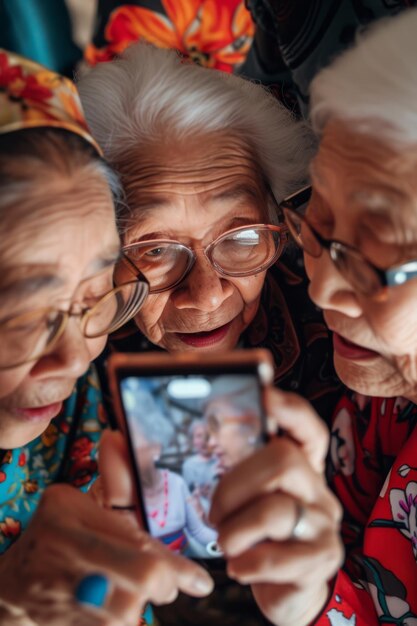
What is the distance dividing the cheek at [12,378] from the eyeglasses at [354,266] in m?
0.60

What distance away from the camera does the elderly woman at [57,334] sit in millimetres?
921

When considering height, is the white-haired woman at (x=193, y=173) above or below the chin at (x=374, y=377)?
above

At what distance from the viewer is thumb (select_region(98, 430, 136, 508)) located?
39.8 inches

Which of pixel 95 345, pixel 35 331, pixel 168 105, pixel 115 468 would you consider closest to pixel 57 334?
pixel 35 331

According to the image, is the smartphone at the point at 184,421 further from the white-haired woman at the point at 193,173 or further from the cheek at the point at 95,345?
the white-haired woman at the point at 193,173

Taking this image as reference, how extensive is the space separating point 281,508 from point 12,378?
0.58 meters

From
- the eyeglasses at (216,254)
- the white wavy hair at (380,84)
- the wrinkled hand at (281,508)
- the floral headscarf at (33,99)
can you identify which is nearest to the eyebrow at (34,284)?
the floral headscarf at (33,99)

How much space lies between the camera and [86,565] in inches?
35.9

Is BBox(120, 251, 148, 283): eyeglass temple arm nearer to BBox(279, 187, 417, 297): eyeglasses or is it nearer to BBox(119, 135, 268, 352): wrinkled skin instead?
BBox(119, 135, 268, 352): wrinkled skin

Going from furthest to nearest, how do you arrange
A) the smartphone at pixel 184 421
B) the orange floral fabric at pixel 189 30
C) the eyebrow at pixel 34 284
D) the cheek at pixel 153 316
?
the orange floral fabric at pixel 189 30 < the cheek at pixel 153 316 < the eyebrow at pixel 34 284 < the smartphone at pixel 184 421

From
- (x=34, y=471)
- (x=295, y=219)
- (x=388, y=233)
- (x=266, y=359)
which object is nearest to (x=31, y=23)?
(x=295, y=219)

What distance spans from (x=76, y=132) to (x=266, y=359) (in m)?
0.65

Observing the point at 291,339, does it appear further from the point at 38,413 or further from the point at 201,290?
the point at 38,413

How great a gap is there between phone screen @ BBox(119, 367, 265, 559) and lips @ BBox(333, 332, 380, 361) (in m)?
0.46
